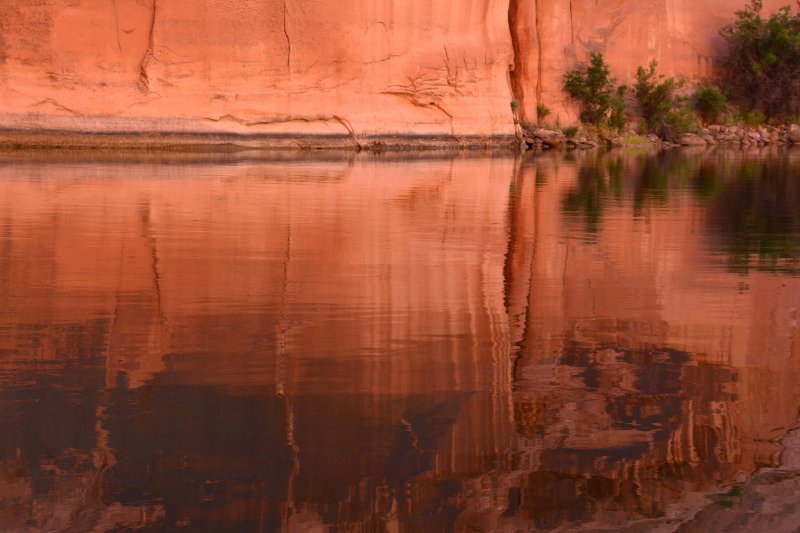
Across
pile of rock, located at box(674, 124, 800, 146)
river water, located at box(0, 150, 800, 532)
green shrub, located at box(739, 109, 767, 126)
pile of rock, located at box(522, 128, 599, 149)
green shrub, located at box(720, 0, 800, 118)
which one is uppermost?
green shrub, located at box(720, 0, 800, 118)

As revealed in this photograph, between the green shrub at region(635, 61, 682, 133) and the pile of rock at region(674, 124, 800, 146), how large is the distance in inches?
39.4

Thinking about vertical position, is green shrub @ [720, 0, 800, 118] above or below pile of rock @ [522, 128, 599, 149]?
above

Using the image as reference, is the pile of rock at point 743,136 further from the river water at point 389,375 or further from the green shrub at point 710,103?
the river water at point 389,375

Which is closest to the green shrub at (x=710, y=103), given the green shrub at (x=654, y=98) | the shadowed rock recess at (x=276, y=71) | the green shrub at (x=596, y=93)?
the green shrub at (x=654, y=98)

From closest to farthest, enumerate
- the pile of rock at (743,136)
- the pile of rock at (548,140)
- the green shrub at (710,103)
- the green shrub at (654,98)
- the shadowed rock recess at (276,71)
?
the shadowed rock recess at (276,71) → the pile of rock at (548,140) → the green shrub at (654,98) → the pile of rock at (743,136) → the green shrub at (710,103)

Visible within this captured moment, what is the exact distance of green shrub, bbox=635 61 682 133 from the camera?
38.3 meters

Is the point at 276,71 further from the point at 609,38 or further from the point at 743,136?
the point at 743,136

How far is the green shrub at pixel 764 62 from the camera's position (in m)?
42.2

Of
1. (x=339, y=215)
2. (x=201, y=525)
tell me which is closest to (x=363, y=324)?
(x=201, y=525)

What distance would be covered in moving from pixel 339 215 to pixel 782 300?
213 inches

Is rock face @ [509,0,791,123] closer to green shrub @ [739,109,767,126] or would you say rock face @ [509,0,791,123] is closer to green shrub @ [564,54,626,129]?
green shrub @ [564,54,626,129]

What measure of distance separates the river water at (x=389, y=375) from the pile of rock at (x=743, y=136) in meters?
30.2

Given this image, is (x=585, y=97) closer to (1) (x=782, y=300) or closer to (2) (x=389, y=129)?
(2) (x=389, y=129)

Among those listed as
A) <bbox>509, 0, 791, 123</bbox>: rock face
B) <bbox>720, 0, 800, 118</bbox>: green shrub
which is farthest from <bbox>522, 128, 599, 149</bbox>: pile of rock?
<bbox>720, 0, 800, 118</bbox>: green shrub
